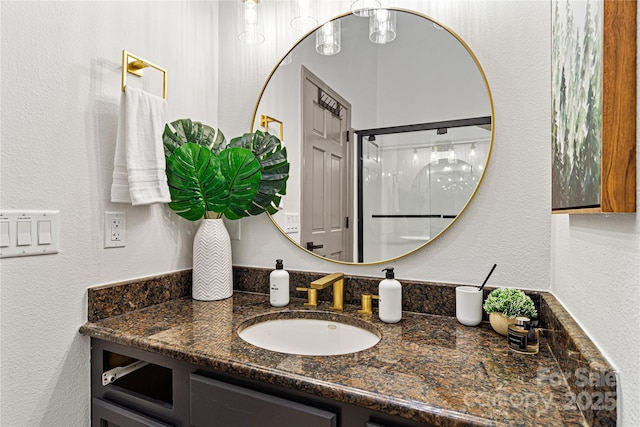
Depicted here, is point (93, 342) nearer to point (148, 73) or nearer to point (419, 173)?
point (148, 73)

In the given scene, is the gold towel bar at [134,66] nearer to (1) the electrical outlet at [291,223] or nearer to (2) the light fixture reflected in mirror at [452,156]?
(1) the electrical outlet at [291,223]

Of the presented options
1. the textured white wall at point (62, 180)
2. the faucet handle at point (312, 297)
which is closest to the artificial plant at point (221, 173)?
the textured white wall at point (62, 180)

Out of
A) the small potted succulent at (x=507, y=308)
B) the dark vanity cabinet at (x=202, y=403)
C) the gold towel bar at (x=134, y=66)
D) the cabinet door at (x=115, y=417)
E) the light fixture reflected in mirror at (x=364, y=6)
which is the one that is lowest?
the cabinet door at (x=115, y=417)

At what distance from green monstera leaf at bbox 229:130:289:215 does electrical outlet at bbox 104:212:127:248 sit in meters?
0.45

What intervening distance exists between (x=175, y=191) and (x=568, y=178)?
1198 millimetres

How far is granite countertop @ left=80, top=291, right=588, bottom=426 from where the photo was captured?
0.64 metres

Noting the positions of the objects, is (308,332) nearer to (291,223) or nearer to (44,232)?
(291,223)

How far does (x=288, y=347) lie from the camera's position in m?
1.20

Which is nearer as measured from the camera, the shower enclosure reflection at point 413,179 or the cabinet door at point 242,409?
the cabinet door at point 242,409

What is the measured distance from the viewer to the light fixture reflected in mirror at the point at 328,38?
139cm

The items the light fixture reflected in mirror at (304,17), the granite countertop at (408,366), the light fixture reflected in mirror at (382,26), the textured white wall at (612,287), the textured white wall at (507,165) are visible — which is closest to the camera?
the textured white wall at (612,287)

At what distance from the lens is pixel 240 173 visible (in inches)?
52.5

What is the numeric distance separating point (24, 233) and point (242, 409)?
0.75 m

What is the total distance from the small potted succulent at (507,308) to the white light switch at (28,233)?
1.26 meters
